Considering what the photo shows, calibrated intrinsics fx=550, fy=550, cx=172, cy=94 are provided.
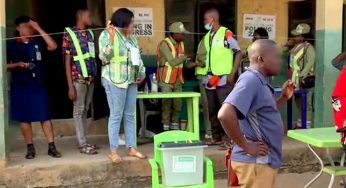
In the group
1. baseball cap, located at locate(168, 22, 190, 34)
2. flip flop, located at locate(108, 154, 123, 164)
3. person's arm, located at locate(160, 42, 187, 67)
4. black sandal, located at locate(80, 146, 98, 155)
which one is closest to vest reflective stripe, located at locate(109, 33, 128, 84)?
flip flop, located at locate(108, 154, 123, 164)

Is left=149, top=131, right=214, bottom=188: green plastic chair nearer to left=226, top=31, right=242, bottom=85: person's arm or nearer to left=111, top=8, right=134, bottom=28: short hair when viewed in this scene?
left=111, top=8, right=134, bottom=28: short hair

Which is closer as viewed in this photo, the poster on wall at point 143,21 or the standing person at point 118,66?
the standing person at point 118,66

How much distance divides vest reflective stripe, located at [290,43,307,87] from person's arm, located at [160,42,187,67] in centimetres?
167

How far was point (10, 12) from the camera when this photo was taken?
745cm

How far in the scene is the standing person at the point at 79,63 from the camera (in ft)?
19.5

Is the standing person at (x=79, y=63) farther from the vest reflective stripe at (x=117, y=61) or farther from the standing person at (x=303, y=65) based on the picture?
the standing person at (x=303, y=65)

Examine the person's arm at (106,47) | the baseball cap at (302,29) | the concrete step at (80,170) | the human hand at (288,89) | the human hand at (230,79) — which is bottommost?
the concrete step at (80,170)

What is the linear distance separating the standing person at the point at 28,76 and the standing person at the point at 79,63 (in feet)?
0.70

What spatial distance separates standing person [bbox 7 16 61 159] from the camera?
5844 mm

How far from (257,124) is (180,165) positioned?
133 centimetres

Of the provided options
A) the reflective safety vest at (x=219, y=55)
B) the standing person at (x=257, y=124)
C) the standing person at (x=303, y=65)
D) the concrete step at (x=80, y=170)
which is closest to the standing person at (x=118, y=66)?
the concrete step at (x=80, y=170)

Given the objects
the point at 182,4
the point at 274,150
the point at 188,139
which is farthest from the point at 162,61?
the point at 274,150

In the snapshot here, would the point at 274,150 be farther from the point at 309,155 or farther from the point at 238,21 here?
the point at 238,21

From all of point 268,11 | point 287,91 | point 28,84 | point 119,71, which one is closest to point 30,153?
point 28,84
